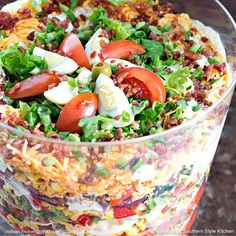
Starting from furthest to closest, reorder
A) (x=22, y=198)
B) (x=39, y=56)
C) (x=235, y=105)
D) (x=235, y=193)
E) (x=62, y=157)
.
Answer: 1. (x=235, y=105)
2. (x=235, y=193)
3. (x=39, y=56)
4. (x=22, y=198)
5. (x=62, y=157)

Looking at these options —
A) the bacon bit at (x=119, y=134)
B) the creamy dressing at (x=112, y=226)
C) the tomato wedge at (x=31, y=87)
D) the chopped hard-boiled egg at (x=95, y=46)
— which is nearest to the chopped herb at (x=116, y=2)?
the chopped hard-boiled egg at (x=95, y=46)

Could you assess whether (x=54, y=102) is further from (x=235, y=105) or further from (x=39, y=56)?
(x=235, y=105)

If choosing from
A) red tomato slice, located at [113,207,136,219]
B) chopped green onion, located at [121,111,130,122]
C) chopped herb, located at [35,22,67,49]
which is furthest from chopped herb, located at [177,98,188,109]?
chopped herb, located at [35,22,67,49]

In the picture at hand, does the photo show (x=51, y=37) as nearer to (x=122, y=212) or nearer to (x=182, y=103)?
(x=182, y=103)

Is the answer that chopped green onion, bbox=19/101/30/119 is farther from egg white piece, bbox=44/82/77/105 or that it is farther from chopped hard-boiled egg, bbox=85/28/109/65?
chopped hard-boiled egg, bbox=85/28/109/65

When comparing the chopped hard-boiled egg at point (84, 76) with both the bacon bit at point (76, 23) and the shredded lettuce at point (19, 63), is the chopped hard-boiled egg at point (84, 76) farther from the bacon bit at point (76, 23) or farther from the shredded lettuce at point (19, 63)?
the bacon bit at point (76, 23)

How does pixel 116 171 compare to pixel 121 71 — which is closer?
pixel 116 171

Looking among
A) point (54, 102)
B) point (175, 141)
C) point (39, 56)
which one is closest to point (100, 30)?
point (39, 56)

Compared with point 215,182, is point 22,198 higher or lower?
higher
